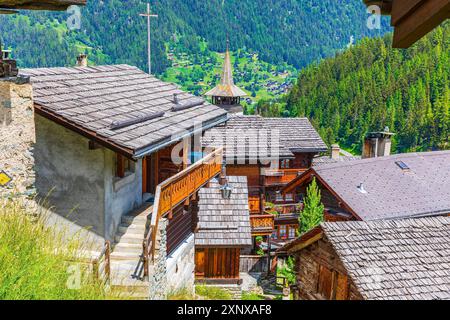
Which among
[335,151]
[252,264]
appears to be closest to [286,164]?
[335,151]

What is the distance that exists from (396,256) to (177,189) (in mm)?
4850

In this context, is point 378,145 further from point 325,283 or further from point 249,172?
point 325,283

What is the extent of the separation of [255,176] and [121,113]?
69.2ft

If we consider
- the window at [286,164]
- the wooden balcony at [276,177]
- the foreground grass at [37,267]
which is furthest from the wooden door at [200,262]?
the window at [286,164]

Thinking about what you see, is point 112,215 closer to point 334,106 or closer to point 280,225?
point 280,225

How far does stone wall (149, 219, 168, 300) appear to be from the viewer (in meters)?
10.1

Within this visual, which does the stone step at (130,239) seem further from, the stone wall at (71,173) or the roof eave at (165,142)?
the roof eave at (165,142)

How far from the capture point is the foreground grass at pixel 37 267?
4938 millimetres

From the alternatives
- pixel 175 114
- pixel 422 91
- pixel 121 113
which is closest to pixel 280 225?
pixel 175 114

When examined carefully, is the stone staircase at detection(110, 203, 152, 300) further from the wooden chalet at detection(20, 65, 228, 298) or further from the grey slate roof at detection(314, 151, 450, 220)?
the grey slate roof at detection(314, 151, 450, 220)

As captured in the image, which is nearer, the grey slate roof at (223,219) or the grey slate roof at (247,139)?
the grey slate roof at (223,219)

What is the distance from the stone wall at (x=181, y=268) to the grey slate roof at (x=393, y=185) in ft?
23.0

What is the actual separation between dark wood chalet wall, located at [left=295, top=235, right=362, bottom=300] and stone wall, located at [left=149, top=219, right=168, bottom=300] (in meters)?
3.88

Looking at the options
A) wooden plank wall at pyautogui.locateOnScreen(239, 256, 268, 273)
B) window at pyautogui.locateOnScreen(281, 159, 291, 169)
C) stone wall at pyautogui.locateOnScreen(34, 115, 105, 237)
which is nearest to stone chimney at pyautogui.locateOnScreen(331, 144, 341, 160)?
window at pyautogui.locateOnScreen(281, 159, 291, 169)
